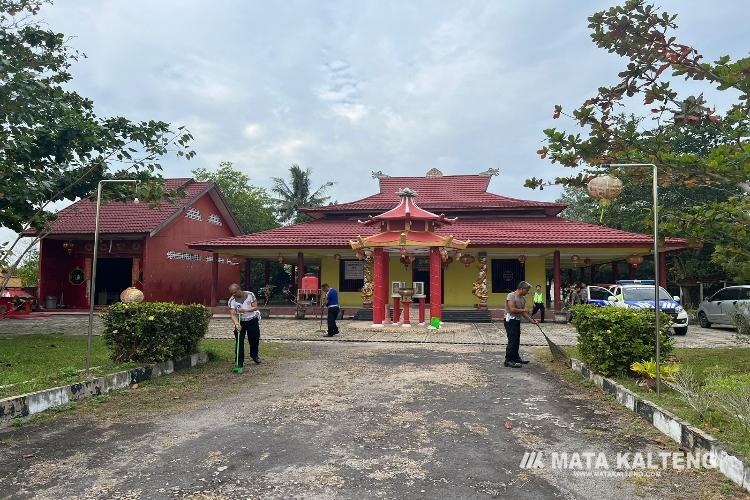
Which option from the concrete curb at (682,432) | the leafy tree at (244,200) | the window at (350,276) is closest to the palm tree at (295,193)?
the leafy tree at (244,200)

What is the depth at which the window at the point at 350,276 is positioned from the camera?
22781 mm

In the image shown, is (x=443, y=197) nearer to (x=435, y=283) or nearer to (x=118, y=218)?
(x=435, y=283)

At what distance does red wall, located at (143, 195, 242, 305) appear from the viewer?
71.7 feet

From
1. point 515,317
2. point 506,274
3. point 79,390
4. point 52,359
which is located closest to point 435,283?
point 506,274

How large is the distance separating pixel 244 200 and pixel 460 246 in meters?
23.5

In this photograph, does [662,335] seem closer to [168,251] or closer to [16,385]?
[16,385]

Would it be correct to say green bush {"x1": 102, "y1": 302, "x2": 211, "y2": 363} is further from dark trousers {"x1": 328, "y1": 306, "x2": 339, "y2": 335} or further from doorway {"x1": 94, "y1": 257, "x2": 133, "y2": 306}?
doorway {"x1": 94, "y1": 257, "x2": 133, "y2": 306}

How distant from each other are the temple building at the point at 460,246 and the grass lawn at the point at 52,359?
777 cm

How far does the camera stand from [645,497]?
364 cm

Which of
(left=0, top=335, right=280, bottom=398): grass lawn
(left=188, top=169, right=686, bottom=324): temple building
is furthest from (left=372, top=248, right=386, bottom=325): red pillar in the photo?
(left=0, top=335, right=280, bottom=398): grass lawn

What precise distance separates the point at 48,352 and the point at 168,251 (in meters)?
13.8

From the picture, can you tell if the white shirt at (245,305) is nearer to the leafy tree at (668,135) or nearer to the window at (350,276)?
the leafy tree at (668,135)

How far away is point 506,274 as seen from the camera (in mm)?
21938

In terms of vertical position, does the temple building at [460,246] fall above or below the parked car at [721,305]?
above
